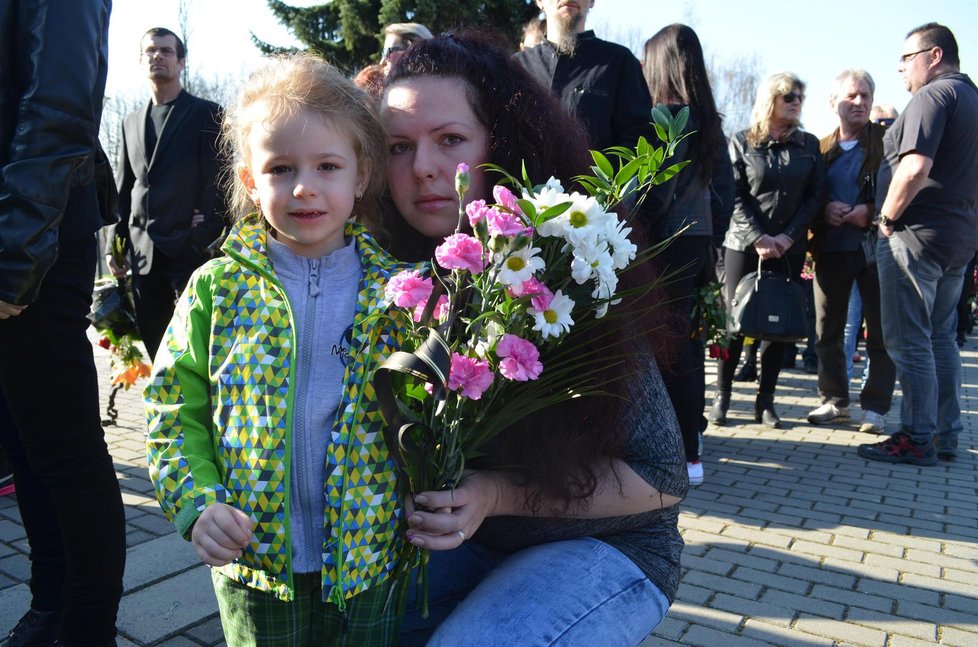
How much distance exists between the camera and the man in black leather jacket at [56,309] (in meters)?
2.06

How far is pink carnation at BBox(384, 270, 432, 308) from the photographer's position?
4.72 ft

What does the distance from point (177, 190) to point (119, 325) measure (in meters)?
1.15

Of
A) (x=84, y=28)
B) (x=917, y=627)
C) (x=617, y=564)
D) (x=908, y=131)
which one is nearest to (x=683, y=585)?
(x=917, y=627)

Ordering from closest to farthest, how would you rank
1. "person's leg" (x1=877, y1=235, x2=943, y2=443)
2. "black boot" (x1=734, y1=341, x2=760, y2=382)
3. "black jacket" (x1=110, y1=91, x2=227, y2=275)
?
1. "black jacket" (x1=110, y1=91, x2=227, y2=275)
2. "person's leg" (x1=877, y1=235, x2=943, y2=443)
3. "black boot" (x1=734, y1=341, x2=760, y2=382)

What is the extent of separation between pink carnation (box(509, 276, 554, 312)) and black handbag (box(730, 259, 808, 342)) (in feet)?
14.9

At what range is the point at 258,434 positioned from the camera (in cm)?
154

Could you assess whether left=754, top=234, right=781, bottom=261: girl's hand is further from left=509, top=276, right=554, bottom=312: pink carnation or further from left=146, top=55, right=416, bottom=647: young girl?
left=509, top=276, right=554, bottom=312: pink carnation

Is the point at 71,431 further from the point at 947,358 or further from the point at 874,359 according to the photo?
the point at 874,359

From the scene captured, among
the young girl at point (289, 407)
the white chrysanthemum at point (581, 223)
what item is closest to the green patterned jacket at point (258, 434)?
the young girl at point (289, 407)

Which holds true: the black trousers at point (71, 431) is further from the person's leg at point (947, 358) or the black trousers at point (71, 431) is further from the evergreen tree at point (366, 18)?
the evergreen tree at point (366, 18)

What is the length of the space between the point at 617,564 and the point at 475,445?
501mm

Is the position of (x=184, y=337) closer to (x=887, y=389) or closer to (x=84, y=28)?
(x=84, y=28)

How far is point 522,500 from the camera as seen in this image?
5.51 feet

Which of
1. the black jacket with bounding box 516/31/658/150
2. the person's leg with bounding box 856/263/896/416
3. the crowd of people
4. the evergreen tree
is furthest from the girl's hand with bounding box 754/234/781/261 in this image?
the evergreen tree
